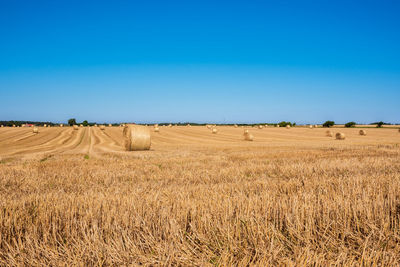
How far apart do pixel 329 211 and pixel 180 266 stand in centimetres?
184

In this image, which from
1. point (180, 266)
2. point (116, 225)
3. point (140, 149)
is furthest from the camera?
point (140, 149)

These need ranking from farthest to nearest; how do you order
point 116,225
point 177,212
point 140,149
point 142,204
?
point 140,149, point 142,204, point 177,212, point 116,225

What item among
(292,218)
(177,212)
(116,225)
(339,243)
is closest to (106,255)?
(116,225)

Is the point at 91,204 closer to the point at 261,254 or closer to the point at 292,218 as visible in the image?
the point at 261,254

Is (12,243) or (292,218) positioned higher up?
(292,218)

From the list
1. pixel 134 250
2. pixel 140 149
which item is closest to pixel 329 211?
pixel 134 250

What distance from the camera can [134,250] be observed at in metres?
2.09

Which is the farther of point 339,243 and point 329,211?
point 329,211

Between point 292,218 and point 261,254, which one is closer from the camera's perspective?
point 261,254

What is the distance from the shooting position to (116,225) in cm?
250

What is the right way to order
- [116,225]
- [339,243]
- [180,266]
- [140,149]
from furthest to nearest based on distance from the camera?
[140,149]
[116,225]
[339,243]
[180,266]

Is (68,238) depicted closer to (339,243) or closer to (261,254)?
(261,254)

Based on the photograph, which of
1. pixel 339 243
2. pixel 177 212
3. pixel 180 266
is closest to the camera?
pixel 180 266

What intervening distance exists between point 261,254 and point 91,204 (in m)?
2.19
